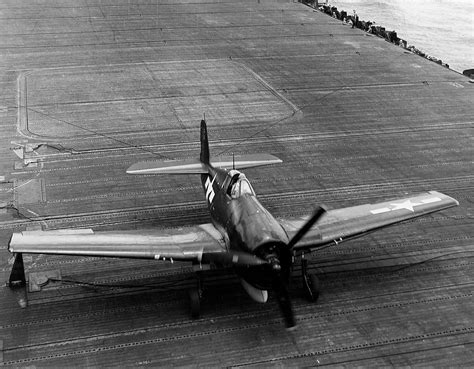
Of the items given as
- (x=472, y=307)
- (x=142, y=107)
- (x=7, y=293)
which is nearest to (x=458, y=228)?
(x=472, y=307)

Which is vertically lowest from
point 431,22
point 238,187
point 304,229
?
point 431,22

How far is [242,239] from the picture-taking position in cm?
1429

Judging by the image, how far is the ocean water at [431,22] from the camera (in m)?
56.4

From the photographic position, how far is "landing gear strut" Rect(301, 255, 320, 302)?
1577cm

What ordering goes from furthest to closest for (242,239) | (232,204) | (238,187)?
(238,187) < (232,204) < (242,239)

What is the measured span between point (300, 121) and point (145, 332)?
17276 millimetres

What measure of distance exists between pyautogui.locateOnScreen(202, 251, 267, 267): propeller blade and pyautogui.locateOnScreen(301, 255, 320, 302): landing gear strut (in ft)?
8.73

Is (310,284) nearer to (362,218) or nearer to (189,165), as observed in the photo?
(362,218)

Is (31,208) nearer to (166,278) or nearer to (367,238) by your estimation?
(166,278)

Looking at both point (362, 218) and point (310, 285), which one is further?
point (362, 218)

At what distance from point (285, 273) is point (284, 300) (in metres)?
0.65

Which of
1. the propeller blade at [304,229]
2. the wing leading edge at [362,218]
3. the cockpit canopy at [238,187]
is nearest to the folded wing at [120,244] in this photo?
the cockpit canopy at [238,187]

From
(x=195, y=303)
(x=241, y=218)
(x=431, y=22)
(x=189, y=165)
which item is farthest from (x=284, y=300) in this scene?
(x=431, y=22)

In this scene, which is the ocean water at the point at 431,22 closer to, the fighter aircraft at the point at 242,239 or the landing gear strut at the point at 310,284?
the fighter aircraft at the point at 242,239
